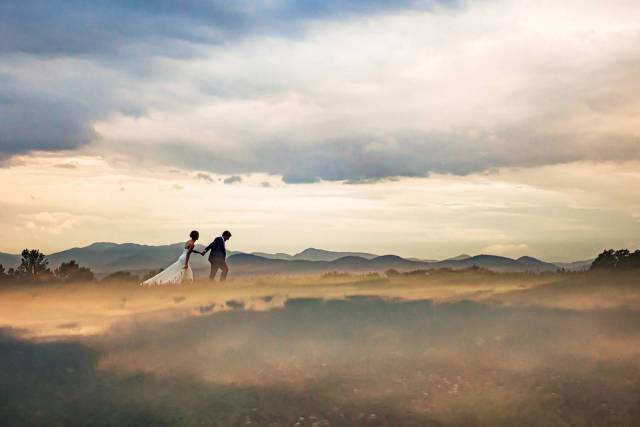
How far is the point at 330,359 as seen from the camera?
21688 millimetres

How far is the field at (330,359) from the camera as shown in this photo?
17.0 metres

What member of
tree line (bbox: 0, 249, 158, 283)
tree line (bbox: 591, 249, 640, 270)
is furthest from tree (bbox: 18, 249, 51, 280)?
tree line (bbox: 591, 249, 640, 270)

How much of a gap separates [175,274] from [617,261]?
2668 cm

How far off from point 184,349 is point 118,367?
2542 millimetres

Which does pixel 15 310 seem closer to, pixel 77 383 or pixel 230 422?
pixel 77 383

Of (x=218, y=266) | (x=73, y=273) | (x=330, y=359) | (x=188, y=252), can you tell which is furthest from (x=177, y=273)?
(x=330, y=359)

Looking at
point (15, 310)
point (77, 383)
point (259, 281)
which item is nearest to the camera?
point (77, 383)

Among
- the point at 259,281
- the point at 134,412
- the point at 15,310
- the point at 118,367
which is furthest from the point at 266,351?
the point at 259,281

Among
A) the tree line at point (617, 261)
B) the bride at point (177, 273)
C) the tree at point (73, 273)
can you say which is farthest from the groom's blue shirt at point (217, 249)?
the tree line at point (617, 261)

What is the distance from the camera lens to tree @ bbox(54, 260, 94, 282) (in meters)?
47.5

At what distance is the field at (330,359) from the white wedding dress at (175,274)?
4.99 metres

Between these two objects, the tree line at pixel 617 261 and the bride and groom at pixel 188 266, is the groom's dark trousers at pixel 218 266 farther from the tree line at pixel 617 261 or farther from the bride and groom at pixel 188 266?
the tree line at pixel 617 261

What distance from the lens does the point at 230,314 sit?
95.8 ft

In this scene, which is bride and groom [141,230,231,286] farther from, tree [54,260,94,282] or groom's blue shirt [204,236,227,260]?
tree [54,260,94,282]
